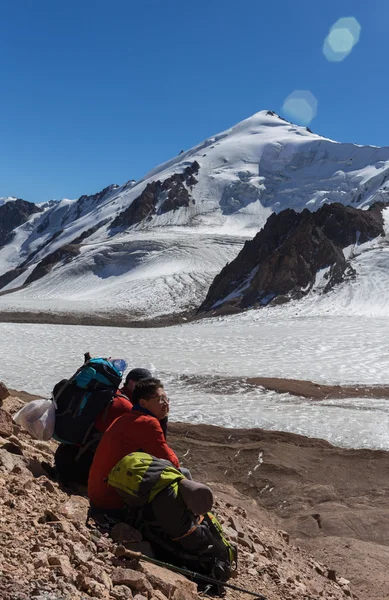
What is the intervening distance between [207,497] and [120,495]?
68cm

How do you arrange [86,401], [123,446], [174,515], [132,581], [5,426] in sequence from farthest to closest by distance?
[5,426]
[86,401]
[123,446]
[174,515]
[132,581]

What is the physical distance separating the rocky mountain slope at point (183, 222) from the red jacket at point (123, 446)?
148 ft

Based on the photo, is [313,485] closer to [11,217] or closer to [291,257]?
[291,257]

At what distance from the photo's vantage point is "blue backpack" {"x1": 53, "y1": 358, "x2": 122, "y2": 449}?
5.11 meters

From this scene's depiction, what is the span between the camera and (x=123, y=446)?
411 cm

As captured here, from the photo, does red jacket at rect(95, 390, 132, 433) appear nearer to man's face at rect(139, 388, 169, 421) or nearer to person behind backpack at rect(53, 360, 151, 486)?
person behind backpack at rect(53, 360, 151, 486)

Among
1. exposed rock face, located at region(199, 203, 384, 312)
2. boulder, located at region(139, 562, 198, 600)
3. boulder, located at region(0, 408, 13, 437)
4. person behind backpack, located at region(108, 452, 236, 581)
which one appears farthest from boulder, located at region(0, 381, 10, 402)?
exposed rock face, located at region(199, 203, 384, 312)

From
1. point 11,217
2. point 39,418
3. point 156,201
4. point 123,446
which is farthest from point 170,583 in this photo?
point 11,217

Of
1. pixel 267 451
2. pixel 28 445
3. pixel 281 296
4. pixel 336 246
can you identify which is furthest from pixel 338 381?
pixel 336 246

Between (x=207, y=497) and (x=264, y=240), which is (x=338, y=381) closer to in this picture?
(x=207, y=497)

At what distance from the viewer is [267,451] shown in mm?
9734

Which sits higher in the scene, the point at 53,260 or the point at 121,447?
the point at 53,260

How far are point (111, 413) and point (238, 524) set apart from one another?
1704 millimetres

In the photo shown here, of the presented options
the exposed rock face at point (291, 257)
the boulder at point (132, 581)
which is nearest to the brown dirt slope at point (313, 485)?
the boulder at point (132, 581)
